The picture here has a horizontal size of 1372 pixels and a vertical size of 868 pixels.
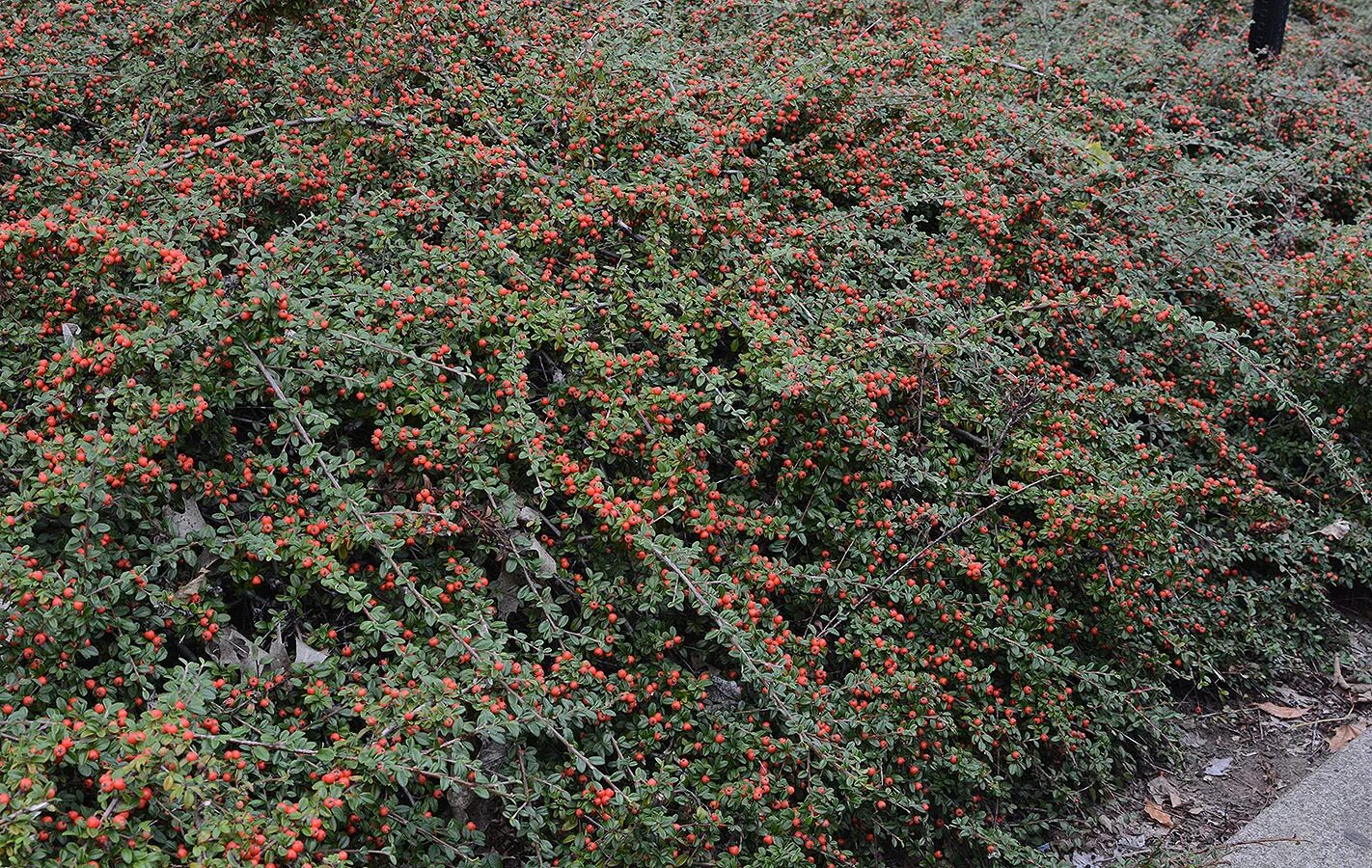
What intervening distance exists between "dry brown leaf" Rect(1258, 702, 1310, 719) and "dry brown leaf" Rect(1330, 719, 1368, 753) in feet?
0.45

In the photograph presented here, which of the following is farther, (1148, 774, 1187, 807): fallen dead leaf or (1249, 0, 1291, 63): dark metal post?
(1249, 0, 1291, 63): dark metal post

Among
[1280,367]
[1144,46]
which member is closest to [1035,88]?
[1144,46]

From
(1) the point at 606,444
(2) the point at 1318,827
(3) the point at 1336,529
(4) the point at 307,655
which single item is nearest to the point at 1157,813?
(2) the point at 1318,827

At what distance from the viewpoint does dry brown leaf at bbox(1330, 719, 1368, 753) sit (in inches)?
158

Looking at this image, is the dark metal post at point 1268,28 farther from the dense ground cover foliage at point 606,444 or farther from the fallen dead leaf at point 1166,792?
the fallen dead leaf at point 1166,792

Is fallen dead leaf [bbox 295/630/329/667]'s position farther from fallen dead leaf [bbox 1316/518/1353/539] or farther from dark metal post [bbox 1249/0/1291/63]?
dark metal post [bbox 1249/0/1291/63]

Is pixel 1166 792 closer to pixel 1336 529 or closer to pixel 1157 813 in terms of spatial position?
pixel 1157 813

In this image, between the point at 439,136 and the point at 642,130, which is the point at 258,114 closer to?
the point at 439,136

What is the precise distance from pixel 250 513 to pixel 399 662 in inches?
24.4

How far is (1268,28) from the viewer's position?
7242mm

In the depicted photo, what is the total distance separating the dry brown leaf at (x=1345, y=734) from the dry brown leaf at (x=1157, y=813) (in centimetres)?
71

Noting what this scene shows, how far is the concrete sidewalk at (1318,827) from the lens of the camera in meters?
3.29

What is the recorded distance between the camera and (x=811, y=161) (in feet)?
15.2

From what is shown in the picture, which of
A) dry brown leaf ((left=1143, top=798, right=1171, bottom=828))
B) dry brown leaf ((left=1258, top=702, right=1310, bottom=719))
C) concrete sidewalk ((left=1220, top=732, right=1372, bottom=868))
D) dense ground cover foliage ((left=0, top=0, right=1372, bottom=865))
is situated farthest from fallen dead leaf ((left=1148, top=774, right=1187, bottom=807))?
dry brown leaf ((left=1258, top=702, right=1310, bottom=719))
